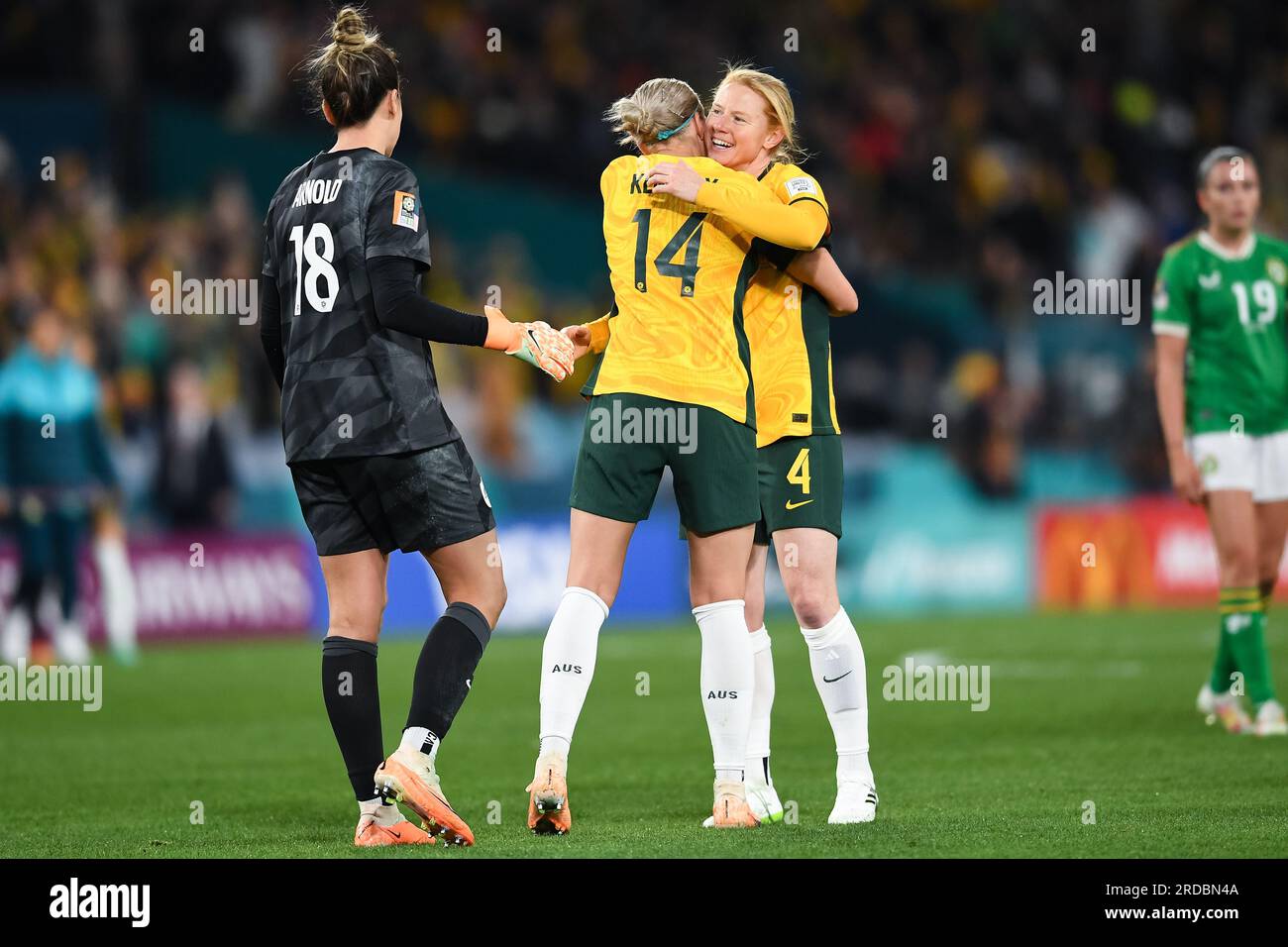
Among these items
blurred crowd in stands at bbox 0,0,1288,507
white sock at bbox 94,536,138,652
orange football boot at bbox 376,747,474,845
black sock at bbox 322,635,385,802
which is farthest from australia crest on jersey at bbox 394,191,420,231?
blurred crowd in stands at bbox 0,0,1288,507

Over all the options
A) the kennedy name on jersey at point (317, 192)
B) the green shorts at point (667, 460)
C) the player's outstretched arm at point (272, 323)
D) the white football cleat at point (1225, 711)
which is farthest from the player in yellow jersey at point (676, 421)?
the white football cleat at point (1225, 711)

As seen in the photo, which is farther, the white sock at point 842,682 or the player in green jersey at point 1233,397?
the player in green jersey at point 1233,397

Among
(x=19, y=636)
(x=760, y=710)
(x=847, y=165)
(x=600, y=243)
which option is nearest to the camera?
(x=760, y=710)

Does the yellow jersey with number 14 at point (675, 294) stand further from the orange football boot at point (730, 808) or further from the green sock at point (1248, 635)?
the green sock at point (1248, 635)

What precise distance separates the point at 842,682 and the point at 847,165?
16.9 meters

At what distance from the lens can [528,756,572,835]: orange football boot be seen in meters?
5.90

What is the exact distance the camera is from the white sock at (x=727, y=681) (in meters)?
6.16

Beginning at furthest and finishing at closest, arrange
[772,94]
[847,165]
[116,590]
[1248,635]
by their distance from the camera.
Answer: [847,165]
[116,590]
[1248,635]
[772,94]

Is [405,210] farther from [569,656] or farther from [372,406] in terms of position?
[569,656]

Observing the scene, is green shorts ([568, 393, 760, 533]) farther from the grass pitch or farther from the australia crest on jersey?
the grass pitch

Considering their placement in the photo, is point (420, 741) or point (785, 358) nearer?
point (420, 741)

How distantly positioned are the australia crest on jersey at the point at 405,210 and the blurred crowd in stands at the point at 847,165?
10179mm

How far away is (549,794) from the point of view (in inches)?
233

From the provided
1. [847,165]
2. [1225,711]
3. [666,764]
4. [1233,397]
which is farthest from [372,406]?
[847,165]
